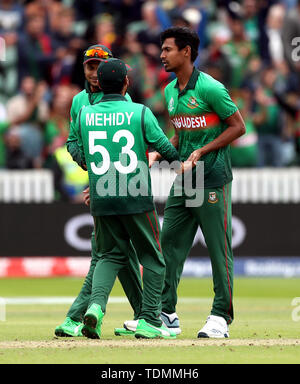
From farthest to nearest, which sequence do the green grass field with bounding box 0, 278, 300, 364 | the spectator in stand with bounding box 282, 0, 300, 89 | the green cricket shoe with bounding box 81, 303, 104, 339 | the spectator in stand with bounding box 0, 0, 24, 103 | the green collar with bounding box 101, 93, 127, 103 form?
the spectator in stand with bounding box 0, 0, 24, 103, the spectator in stand with bounding box 282, 0, 300, 89, the green collar with bounding box 101, 93, 127, 103, the green cricket shoe with bounding box 81, 303, 104, 339, the green grass field with bounding box 0, 278, 300, 364

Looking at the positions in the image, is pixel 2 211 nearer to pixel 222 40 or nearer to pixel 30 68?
pixel 30 68

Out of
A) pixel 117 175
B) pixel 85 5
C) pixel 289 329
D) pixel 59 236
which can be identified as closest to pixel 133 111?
pixel 117 175

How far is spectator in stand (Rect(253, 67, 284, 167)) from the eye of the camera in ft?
57.8

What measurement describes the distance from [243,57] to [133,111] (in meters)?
11.3

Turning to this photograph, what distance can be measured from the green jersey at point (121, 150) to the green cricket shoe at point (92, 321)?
82cm

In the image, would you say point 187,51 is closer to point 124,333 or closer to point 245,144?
point 124,333

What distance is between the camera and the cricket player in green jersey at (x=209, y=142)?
839cm

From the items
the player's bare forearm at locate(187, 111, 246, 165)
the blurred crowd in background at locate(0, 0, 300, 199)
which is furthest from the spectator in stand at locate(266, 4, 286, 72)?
the player's bare forearm at locate(187, 111, 246, 165)

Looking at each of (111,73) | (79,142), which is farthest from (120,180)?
(111,73)

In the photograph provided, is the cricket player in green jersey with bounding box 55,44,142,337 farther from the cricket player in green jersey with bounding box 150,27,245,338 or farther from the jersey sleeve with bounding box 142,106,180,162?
the jersey sleeve with bounding box 142,106,180,162

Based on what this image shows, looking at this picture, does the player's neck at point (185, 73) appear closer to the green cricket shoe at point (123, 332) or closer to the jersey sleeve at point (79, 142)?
the jersey sleeve at point (79, 142)

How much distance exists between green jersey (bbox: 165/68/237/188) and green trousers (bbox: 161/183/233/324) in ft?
0.50

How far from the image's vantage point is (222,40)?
1888 cm

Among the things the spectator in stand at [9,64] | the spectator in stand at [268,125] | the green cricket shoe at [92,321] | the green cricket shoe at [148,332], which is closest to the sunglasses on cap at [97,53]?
the green cricket shoe at [92,321]
